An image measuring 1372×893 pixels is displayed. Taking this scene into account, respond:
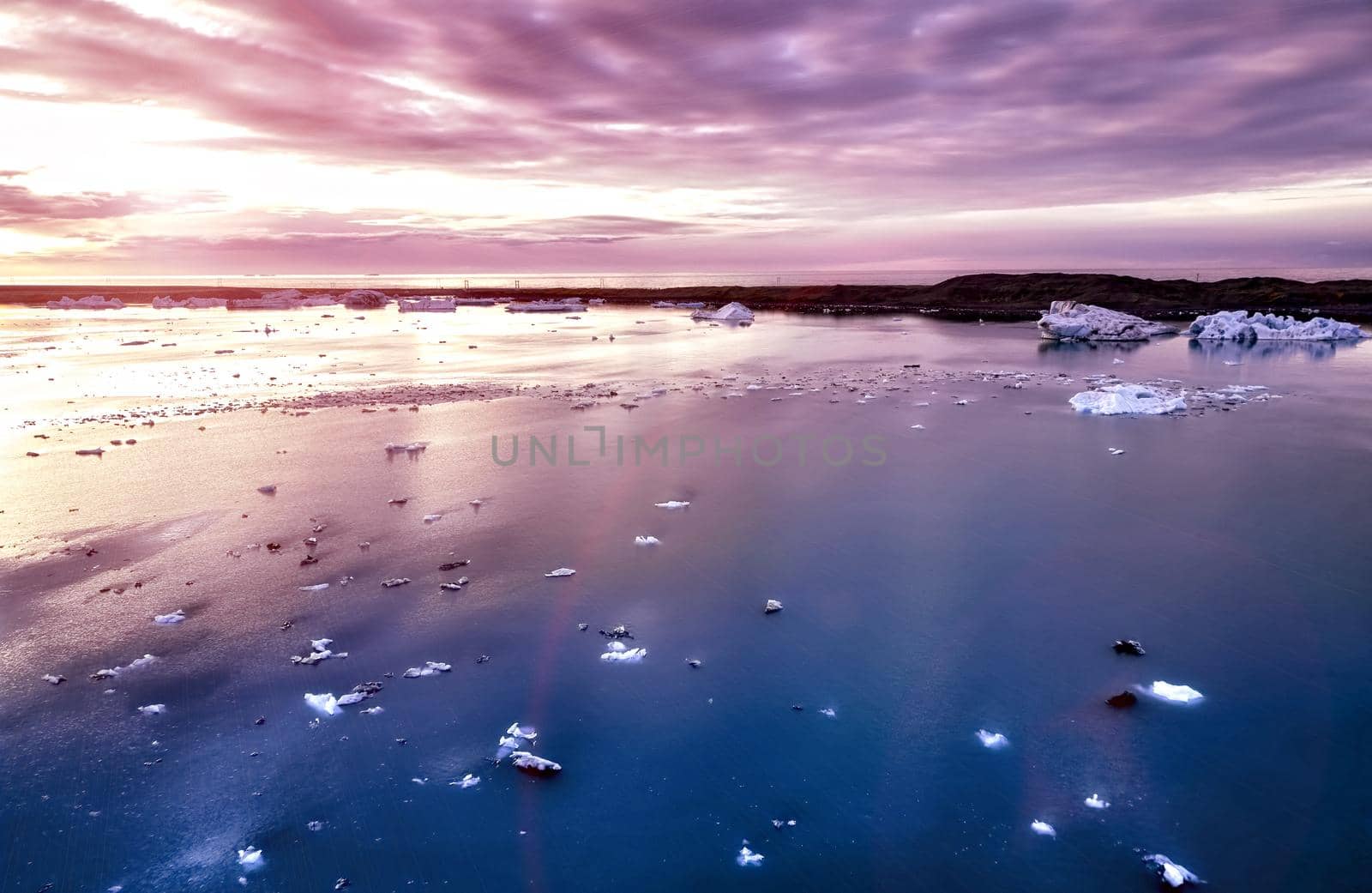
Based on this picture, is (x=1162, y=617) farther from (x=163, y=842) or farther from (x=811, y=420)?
(x=811, y=420)

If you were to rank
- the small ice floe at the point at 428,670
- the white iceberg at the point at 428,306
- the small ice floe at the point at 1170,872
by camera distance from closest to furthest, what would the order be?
the small ice floe at the point at 1170,872, the small ice floe at the point at 428,670, the white iceberg at the point at 428,306

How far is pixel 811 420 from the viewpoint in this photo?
1452cm

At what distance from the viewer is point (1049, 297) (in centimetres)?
4884

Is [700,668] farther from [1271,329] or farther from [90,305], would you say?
[90,305]

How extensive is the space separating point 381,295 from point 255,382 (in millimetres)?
50164

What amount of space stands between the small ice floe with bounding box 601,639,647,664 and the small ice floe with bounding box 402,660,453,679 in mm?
1132

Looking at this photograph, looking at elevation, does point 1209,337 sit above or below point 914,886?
above

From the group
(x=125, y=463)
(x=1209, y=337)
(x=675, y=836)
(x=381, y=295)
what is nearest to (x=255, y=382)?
(x=125, y=463)

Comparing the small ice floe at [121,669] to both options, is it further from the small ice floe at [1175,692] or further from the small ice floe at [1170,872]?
the small ice floe at [1175,692]

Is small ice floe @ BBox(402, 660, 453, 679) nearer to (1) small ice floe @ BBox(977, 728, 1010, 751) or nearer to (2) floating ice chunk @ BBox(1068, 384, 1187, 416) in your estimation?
(1) small ice floe @ BBox(977, 728, 1010, 751)

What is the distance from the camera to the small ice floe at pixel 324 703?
4.98 m

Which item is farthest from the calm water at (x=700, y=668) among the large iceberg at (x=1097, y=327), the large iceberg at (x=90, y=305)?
the large iceberg at (x=90, y=305)

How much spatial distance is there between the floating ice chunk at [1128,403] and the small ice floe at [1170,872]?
12729 millimetres

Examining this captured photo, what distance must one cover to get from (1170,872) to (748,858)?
6.57 ft
